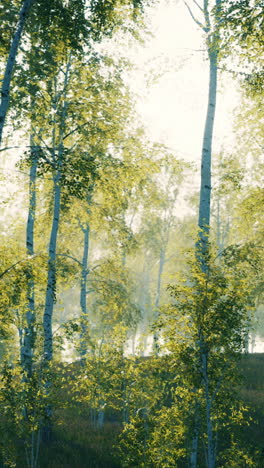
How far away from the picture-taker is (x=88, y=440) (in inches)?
373

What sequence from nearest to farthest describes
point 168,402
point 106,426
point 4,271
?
point 4,271, point 106,426, point 168,402

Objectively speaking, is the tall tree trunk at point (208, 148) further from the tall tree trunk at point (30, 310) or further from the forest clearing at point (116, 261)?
the tall tree trunk at point (30, 310)

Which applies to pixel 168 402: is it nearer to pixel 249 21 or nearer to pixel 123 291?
pixel 123 291

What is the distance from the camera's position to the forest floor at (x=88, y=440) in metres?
8.29

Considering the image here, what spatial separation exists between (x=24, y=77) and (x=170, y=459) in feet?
23.4

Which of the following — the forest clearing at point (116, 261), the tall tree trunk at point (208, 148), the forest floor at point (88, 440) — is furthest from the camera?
the forest floor at point (88, 440)

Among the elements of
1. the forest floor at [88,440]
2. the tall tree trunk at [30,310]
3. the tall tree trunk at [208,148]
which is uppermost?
the tall tree trunk at [208,148]

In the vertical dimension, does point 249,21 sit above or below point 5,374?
above

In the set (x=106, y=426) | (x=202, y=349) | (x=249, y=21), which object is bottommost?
(x=106, y=426)

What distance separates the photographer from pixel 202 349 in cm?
508

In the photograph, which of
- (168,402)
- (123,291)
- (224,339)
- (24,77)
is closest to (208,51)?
(24,77)

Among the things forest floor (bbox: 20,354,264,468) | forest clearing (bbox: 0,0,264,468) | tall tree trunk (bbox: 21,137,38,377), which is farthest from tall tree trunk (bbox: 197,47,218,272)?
tall tree trunk (bbox: 21,137,38,377)

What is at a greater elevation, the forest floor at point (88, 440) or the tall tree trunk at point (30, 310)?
the tall tree trunk at point (30, 310)

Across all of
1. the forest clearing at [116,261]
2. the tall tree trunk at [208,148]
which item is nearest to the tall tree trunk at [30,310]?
the forest clearing at [116,261]
